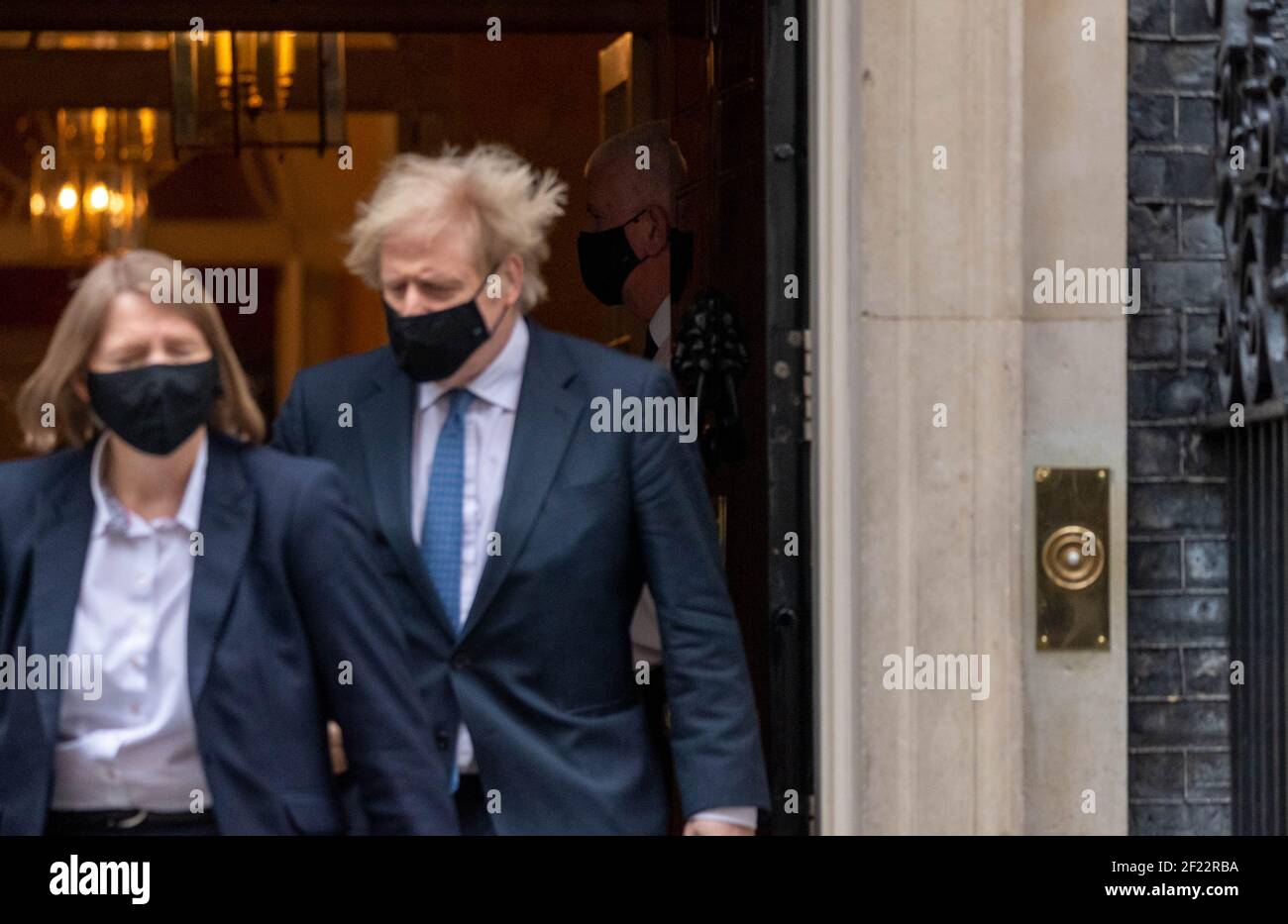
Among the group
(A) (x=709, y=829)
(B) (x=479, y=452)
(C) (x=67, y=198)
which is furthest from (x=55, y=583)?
(C) (x=67, y=198)

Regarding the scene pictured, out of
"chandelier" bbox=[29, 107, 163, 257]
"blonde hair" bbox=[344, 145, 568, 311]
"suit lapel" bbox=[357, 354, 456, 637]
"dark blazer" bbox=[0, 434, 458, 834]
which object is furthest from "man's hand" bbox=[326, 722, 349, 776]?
"chandelier" bbox=[29, 107, 163, 257]

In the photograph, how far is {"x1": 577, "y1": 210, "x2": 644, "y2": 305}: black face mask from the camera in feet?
18.2

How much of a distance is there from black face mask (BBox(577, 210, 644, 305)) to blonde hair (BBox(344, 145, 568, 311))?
1.61 feet

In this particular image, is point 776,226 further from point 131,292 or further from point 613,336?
point 131,292

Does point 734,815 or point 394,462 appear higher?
point 394,462

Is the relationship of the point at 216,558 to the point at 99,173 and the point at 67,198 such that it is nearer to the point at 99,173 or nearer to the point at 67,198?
the point at 67,198

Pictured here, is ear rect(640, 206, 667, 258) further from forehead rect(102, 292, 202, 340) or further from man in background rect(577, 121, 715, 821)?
forehead rect(102, 292, 202, 340)

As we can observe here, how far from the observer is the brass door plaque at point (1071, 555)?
16.7ft

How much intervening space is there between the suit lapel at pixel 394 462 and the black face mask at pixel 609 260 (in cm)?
87

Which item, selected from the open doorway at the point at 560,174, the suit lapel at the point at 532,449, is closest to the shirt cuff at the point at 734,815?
the open doorway at the point at 560,174

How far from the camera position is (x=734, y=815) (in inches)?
191

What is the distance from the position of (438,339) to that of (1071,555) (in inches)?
62.0
